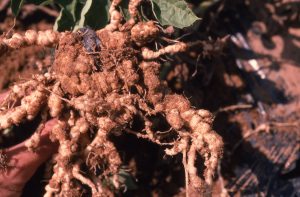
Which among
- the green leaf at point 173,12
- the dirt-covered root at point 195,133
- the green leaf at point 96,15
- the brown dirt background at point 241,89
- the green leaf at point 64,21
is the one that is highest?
the green leaf at point 173,12

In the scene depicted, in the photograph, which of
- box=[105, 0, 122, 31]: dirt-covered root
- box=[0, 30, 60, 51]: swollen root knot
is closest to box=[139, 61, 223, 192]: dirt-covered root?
box=[105, 0, 122, 31]: dirt-covered root

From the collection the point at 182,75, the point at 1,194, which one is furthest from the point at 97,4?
the point at 1,194

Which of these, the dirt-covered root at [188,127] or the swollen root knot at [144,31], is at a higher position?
the swollen root knot at [144,31]

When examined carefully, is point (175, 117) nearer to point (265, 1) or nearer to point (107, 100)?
point (107, 100)

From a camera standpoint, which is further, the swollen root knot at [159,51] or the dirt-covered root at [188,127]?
the swollen root knot at [159,51]

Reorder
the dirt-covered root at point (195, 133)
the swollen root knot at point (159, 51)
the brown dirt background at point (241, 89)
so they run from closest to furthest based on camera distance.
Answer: the dirt-covered root at point (195, 133) < the swollen root knot at point (159, 51) < the brown dirt background at point (241, 89)

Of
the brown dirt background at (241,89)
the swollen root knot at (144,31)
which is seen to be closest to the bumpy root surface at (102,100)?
the swollen root knot at (144,31)

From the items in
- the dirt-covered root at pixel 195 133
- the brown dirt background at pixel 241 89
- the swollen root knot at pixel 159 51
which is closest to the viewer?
the dirt-covered root at pixel 195 133

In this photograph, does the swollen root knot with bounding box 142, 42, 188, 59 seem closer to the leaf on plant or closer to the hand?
the leaf on plant

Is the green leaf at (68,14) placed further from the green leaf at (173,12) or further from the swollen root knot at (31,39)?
the green leaf at (173,12)
